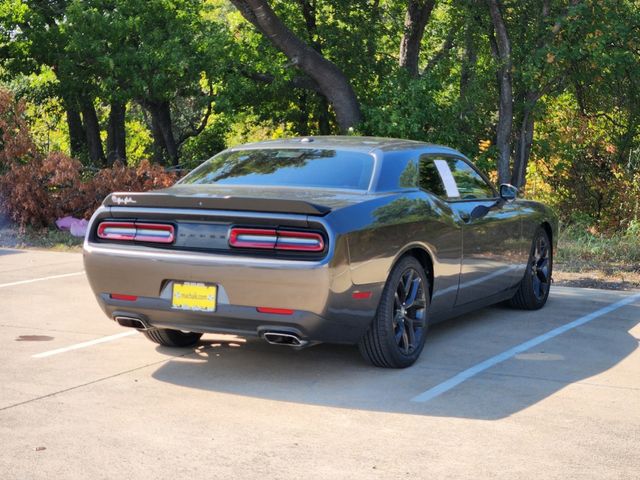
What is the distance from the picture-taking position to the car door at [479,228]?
7.67 m

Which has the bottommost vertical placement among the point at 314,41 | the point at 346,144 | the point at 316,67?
the point at 346,144

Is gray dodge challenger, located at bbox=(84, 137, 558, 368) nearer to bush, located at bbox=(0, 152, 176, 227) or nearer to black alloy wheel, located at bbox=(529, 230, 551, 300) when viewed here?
black alloy wheel, located at bbox=(529, 230, 551, 300)

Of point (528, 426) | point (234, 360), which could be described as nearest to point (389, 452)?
point (528, 426)

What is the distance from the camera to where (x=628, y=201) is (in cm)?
1692

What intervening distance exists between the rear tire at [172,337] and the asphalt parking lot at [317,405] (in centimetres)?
8

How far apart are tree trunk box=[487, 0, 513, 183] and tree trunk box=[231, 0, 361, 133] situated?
2.58m

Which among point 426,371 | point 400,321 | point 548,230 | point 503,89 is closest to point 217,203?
point 400,321

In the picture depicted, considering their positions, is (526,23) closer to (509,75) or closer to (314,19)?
(509,75)

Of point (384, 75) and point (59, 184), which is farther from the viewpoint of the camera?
point (384, 75)

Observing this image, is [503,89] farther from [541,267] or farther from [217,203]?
[217,203]

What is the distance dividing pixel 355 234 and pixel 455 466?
1779mm

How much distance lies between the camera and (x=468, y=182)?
822cm

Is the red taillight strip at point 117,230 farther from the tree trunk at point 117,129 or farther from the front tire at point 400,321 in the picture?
the tree trunk at point 117,129

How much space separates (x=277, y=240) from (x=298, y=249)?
0.13 m
